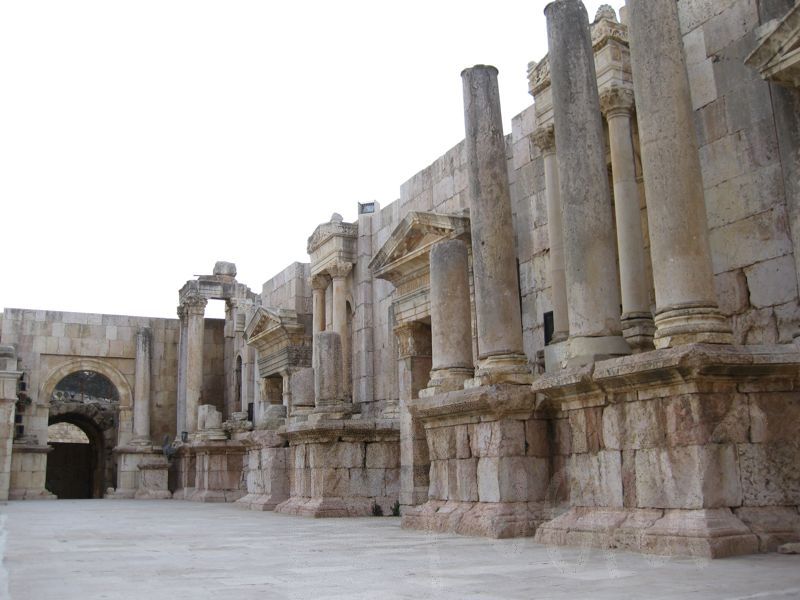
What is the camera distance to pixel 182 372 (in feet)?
89.7

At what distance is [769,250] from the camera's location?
8.38 m

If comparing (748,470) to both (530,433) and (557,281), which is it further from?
(557,281)

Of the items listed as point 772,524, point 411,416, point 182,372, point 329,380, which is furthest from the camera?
point 182,372

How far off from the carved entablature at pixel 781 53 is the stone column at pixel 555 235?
323 cm

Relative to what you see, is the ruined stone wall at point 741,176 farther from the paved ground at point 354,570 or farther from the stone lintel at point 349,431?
the stone lintel at point 349,431

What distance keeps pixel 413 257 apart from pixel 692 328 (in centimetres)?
756

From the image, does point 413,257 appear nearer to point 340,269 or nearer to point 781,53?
point 340,269

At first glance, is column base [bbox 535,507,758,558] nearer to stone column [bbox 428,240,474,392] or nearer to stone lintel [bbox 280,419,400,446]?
stone column [bbox 428,240,474,392]

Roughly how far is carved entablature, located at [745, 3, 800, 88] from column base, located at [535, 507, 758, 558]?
157 inches

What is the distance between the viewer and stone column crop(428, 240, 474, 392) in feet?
35.8

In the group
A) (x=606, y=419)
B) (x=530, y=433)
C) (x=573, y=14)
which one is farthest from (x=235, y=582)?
(x=573, y=14)

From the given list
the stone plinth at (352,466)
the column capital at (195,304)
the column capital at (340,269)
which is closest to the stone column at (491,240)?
the stone plinth at (352,466)

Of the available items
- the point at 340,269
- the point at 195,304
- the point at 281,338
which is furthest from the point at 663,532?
the point at 195,304

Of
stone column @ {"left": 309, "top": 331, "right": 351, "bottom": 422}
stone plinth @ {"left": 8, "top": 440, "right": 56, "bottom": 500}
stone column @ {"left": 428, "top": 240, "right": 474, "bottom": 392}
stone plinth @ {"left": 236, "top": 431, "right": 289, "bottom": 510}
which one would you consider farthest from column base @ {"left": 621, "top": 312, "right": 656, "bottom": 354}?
stone plinth @ {"left": 8, "top": 440, "right": 56, "bottom": 500}
